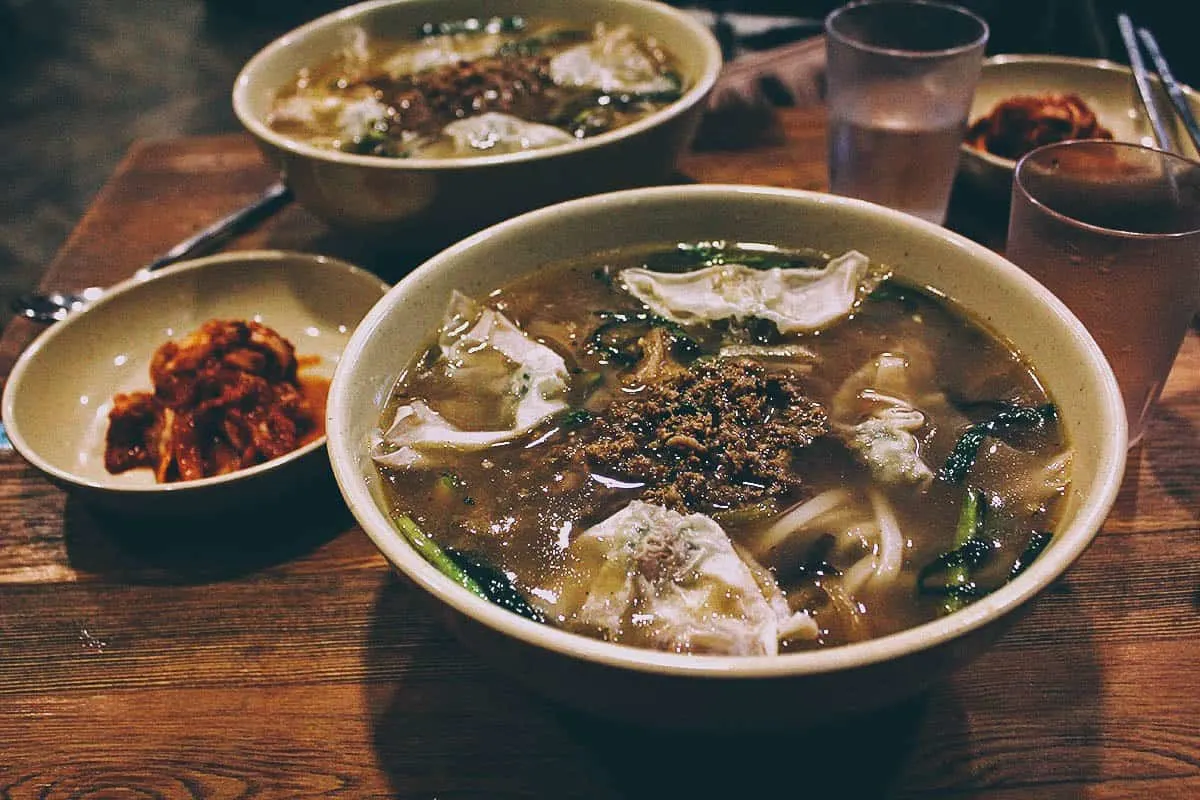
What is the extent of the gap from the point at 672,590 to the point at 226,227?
6.63ft

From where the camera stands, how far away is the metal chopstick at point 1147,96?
8.04 ft

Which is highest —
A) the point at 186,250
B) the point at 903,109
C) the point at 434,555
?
the point at 903,109

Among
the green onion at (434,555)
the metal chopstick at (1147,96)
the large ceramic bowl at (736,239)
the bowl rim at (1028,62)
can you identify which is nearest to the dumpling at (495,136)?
the large ceramic bowl at (736,239)

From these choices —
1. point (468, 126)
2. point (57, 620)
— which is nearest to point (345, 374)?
point (57, 620)

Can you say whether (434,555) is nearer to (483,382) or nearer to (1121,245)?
(483,382)

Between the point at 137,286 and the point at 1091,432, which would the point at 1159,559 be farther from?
the point at 137,286

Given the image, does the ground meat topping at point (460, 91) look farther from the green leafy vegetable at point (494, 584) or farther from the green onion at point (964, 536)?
the green onion at point (964, 536)

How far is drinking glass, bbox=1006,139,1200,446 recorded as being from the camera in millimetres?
1586

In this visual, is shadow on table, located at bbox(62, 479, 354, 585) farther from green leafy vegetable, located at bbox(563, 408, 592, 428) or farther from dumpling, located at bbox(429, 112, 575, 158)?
dumpling, located at bbox(429, 112, 575, 158)

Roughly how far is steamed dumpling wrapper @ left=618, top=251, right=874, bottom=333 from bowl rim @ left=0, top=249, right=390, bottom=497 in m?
0.69

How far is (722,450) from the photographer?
1406 millimetres

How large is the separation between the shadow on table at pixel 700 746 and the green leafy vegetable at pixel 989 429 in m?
0.31

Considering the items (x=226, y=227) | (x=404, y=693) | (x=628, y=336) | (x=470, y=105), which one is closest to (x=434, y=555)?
(x=404, y=693)

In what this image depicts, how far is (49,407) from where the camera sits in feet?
6.61
